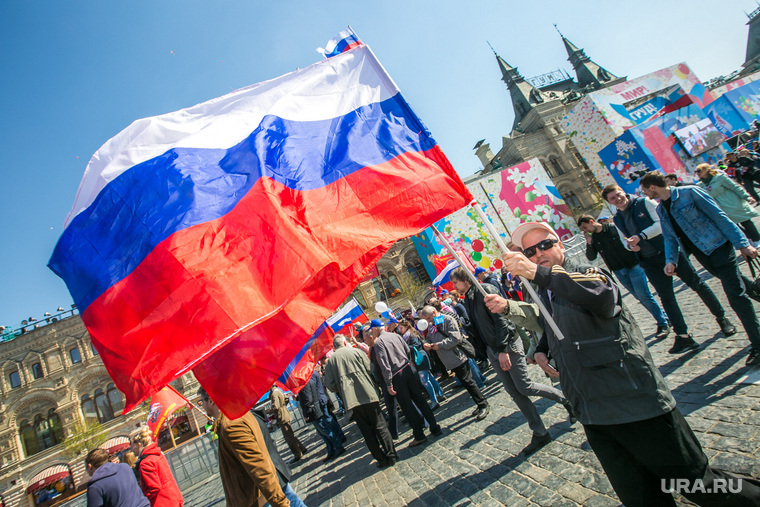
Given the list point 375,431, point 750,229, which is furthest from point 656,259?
point 375,431

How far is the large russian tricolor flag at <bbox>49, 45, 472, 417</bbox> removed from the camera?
242 cm

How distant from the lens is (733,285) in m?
3.62

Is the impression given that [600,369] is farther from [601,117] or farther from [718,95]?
[718,95]

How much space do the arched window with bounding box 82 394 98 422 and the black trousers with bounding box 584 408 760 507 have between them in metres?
39.3

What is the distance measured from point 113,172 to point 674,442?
421cm

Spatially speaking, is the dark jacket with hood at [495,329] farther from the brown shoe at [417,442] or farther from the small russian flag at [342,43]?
the small russian flag at [342,43]

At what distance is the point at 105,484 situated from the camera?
3.60 meters

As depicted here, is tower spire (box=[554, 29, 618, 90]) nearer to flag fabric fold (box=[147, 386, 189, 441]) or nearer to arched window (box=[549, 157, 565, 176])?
arched window (box=[549, 157, 565, 176])

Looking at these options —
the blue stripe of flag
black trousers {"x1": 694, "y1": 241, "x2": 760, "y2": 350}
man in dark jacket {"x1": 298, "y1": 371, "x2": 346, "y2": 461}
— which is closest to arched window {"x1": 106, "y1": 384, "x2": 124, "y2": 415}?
man in dark jacket {"x1": 298, "y1": 371, "x2": 346, "y2": 461}

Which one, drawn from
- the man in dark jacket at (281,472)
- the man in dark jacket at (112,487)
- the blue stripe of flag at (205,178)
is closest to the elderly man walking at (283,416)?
the man in dark jacket at (281,472)

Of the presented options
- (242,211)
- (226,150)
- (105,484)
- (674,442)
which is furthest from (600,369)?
(105,484)

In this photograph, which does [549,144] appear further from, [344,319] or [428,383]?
[428,383]

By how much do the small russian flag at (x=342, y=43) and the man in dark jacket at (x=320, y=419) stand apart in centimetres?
619

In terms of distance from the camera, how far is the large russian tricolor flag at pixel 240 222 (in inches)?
95.3
